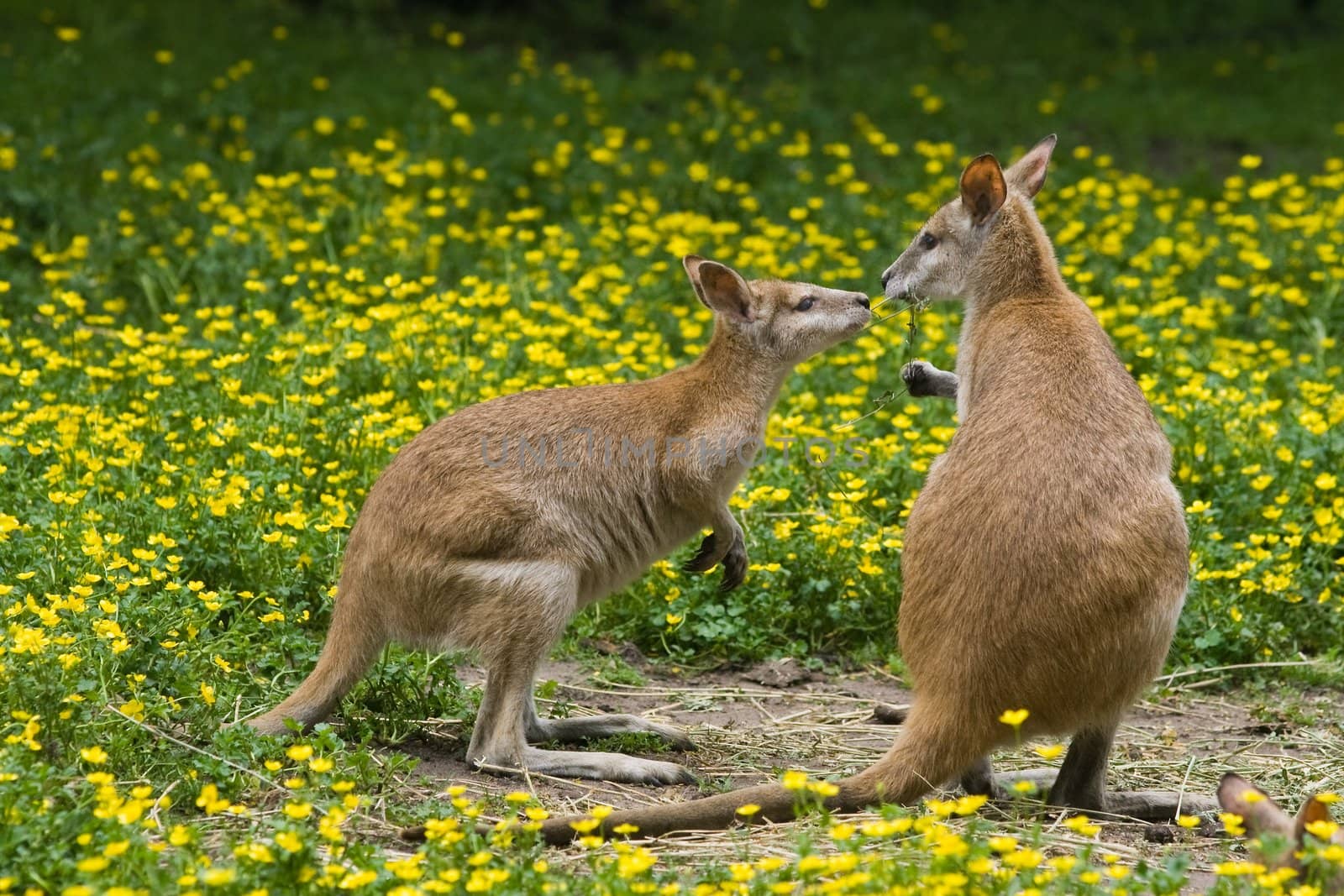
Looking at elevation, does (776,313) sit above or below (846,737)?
above

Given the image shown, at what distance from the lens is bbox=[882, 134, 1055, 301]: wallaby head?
449cm

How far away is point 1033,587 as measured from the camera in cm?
373

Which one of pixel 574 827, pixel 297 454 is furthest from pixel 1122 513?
→ pixel 297 454

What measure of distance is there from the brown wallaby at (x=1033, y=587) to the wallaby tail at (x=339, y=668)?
2.92ft

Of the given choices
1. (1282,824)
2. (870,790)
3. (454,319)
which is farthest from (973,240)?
(454,319)

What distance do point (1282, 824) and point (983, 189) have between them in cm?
191

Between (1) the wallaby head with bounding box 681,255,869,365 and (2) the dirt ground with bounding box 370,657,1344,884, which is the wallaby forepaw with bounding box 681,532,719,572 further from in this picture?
(1) the wallaby head with bounding box 681,255,869,365

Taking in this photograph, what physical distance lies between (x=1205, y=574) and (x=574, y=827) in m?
2.56

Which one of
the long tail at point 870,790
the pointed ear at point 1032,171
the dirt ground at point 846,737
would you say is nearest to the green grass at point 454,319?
the dirt ground at point 846,737

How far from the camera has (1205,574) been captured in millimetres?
5188

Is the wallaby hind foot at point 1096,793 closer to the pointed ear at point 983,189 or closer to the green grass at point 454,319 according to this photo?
the green grass at point 454,319

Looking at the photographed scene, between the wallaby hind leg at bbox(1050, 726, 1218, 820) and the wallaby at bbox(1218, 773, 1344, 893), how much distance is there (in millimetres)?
550

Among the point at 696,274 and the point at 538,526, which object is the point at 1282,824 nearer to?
the point at 538,526

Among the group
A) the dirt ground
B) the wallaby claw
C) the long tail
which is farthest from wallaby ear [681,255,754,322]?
the long tail
